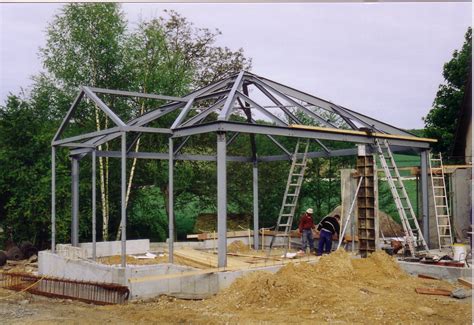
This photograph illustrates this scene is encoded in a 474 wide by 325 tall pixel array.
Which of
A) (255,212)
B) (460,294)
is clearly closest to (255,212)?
(255,212)

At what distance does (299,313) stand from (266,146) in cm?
1731

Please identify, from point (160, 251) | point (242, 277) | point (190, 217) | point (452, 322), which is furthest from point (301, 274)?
point (190, 217)

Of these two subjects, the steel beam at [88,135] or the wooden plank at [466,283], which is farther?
the steel beam at [88,135]

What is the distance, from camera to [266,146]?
26.6 m

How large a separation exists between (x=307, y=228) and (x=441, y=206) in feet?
12.8

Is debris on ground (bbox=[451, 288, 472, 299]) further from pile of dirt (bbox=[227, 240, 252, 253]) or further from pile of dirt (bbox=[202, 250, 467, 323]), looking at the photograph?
pile of dirt (bbox=[227, 240, 252, 253])

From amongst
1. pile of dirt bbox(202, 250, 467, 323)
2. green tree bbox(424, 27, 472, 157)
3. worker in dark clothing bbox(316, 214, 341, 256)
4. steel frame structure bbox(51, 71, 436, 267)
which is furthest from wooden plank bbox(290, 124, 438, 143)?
green tree bbox(424, 27, 472, 157)

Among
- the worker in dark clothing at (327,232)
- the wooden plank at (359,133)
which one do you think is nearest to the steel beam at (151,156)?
the worker in dark clothing at (327,232)

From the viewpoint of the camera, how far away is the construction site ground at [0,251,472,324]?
9.36 m

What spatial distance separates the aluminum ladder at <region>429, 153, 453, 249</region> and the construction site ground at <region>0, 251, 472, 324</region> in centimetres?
425

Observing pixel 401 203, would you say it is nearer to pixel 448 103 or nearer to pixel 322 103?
pixel 322 103

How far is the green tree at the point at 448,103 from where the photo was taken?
25016 mm

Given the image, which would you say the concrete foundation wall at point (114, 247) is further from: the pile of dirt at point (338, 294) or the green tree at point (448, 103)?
the green tree at point (448, 103)

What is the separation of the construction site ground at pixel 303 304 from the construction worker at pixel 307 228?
3384 millimetres
